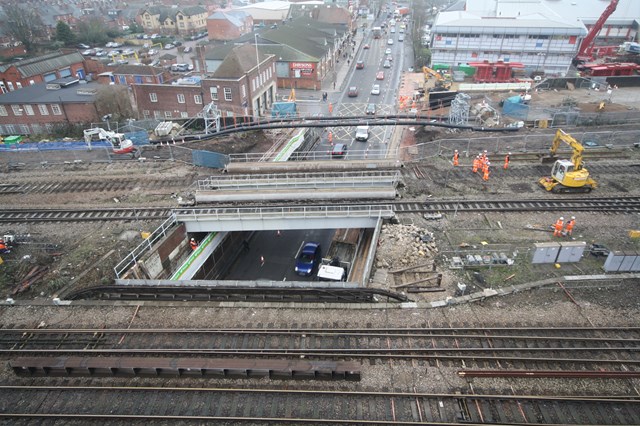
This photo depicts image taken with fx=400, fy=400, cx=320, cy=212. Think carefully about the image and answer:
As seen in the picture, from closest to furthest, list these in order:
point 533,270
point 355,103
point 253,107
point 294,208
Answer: point 533,270 → point 294,208 → point 253,107 → point 355,103

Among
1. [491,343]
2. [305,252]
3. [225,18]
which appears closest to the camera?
[491,343]

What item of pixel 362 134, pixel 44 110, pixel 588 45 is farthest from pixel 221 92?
pixel 588 45

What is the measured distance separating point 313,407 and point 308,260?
13.1 metres

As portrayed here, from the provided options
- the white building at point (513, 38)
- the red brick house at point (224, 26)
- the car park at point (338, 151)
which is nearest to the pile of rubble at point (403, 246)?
the car park at point (338, 151)

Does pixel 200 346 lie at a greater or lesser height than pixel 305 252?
greater

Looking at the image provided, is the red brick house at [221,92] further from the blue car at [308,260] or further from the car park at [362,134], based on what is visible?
the blue car at [308,260]

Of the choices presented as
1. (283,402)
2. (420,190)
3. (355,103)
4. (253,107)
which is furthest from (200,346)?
(355,103)

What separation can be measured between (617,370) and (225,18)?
89.0 meters

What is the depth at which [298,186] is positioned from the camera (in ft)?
87.1

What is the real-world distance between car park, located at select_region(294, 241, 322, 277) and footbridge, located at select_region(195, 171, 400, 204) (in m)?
3.31

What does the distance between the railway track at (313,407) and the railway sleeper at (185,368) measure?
0.64m

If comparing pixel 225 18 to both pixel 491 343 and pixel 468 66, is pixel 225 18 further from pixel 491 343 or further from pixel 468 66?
pixel 491 343

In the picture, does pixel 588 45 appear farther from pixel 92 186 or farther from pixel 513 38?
pixel 92 186

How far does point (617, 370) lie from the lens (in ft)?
44.5
